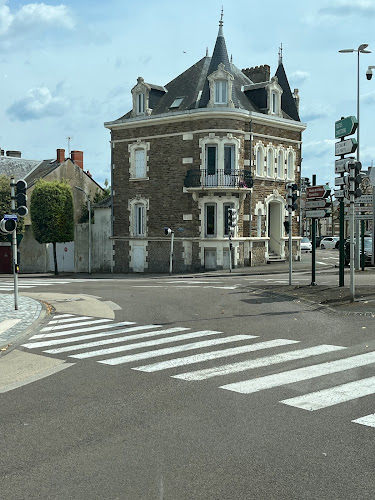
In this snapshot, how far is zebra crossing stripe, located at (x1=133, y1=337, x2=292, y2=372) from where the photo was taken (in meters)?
8.87

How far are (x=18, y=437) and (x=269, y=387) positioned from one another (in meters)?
3.13

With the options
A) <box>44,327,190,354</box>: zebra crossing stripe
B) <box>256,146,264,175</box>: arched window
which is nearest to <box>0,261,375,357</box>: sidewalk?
Result: <box>44,327,190,354</box>: zebra crossing stripe

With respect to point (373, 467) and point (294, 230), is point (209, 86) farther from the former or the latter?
point (373, 467)

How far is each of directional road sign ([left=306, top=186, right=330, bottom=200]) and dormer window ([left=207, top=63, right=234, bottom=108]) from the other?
1721 centimetres

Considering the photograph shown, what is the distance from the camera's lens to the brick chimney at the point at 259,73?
4103 centimetres

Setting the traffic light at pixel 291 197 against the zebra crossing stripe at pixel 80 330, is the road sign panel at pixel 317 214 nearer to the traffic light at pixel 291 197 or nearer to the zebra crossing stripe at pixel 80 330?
the traffic light at pixel 291 197

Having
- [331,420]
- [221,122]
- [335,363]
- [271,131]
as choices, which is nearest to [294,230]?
[271,131]

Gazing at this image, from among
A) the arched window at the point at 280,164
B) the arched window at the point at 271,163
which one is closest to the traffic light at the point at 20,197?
the arched window at the point at 271,163

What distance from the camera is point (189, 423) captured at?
6.17m

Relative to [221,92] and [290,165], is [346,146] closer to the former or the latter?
[221,92]

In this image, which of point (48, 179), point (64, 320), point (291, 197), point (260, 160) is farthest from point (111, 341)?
point (48, 179)

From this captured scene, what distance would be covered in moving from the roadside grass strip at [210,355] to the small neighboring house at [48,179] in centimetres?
2974

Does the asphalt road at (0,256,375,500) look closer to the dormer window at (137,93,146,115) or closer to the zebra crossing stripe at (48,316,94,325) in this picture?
the zebra crossing stripe at (48,316,94,325)

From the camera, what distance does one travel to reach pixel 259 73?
41281 mm
